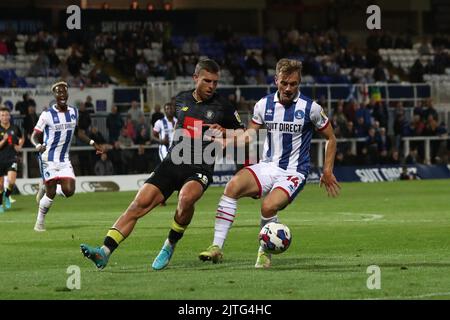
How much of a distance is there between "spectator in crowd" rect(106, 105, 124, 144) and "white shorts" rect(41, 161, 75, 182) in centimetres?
1331

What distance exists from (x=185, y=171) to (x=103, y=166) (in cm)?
2119

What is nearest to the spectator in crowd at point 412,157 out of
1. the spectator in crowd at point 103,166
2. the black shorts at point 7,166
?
the spectator in crowd at point 103,166

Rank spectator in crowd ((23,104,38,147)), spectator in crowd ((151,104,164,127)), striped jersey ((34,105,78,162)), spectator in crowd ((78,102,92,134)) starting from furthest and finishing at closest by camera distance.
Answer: spectator in crowd ((151,104,164,127)) → spectator in crowd ((78,102,92,134)) → spectator in crowd ((23,104,38,147)) → striped jersey ((34,105,78,162))

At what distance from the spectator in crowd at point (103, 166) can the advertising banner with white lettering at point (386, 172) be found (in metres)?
7.57

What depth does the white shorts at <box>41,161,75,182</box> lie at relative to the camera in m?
21.8

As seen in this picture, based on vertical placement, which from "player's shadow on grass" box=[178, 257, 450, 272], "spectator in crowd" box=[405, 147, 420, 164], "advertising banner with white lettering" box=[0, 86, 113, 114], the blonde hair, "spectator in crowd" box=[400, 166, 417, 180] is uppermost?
the blonde hair

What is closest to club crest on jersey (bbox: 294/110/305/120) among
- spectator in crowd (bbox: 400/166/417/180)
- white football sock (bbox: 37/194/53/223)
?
white football sock (bbox: 37/194/53/223)

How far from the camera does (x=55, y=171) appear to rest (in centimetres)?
2184

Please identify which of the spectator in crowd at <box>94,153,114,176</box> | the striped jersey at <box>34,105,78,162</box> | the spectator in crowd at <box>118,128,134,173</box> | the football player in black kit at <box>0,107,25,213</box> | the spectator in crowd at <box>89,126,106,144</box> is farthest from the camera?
the spectator in crowd at <box>118,128,134,173</box>

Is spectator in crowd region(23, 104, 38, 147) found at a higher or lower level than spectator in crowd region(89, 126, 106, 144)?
higher

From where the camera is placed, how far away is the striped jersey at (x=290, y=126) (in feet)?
46.4

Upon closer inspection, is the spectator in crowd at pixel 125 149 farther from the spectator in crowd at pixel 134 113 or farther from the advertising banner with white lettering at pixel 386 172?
the advertising banner with white lettering at pixel 386 172

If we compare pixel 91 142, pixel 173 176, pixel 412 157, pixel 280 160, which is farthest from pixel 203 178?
pixel 412 157

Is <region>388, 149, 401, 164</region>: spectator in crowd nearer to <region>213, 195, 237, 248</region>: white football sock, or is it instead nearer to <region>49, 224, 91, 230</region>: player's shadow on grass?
<region>49, 224, 91, 230</region>: player's shadow on grass
